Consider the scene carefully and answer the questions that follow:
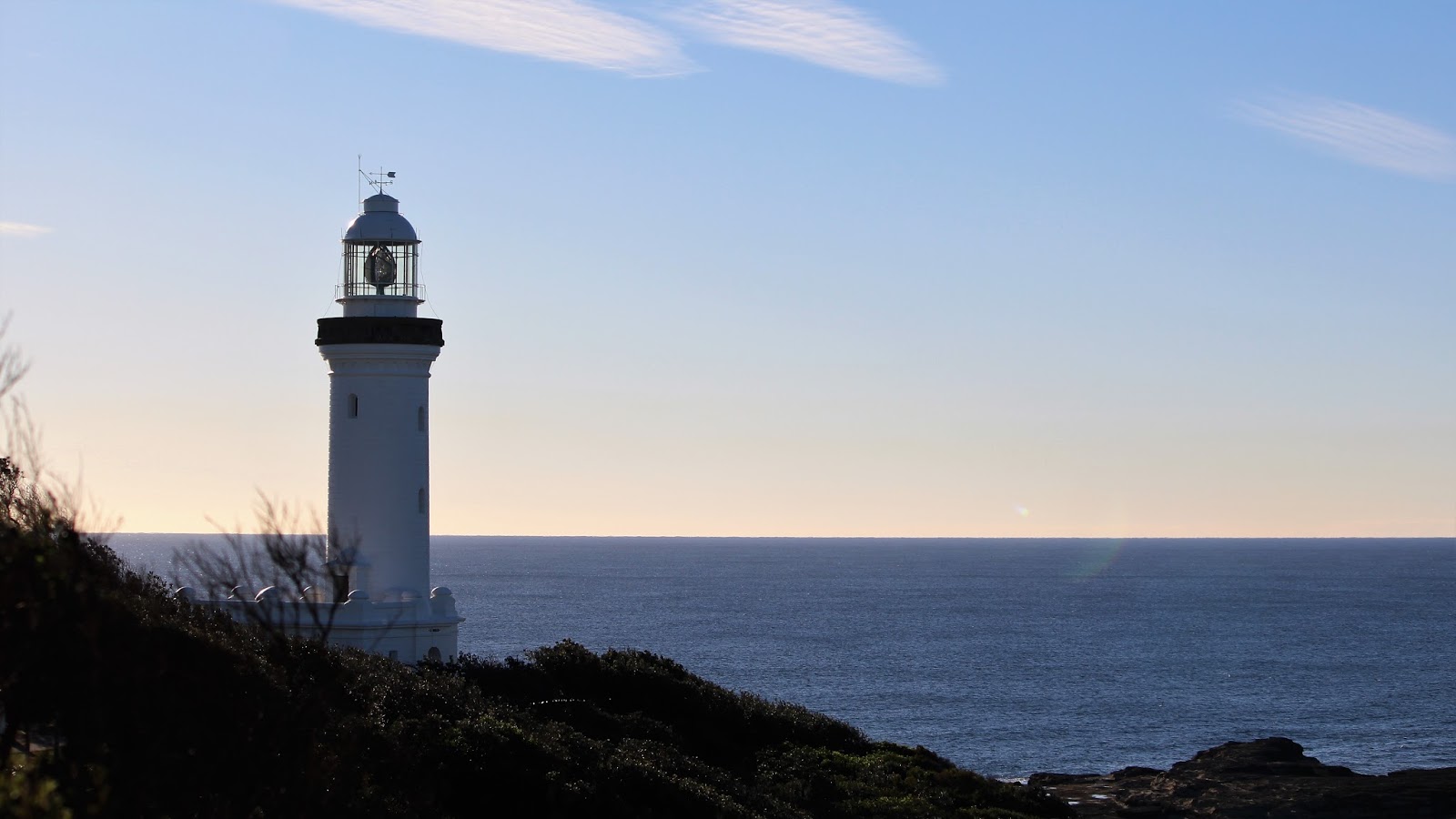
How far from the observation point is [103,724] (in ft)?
46.0

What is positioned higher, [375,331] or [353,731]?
[375,331]

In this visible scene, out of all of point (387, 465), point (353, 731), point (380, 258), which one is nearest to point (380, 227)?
point (380, 258)

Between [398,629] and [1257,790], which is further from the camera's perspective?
[1257,790]

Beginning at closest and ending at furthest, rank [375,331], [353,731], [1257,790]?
[353,731]
[375,331]
[1257,790]

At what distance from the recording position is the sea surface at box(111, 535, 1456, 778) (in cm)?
5662

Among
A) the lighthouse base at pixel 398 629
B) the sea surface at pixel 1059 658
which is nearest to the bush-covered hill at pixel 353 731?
the lighthouse base at pixel 398 629

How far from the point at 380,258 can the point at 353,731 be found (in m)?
16.5

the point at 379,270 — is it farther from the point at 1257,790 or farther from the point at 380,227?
the point at 1257,790

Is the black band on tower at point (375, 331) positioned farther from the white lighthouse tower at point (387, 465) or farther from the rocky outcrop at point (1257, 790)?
the rocky outcrop at point (1257, 790)

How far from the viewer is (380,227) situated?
105 feet

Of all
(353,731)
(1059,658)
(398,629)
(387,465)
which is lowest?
(1059,658)

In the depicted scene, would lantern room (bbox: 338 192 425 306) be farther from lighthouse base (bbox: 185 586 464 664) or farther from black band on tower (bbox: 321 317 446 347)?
lighthouse base (bbox: 185 586 464 664)

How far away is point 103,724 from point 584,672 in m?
13.4

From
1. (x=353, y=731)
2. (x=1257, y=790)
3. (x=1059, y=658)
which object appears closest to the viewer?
(x=353, y=731)
